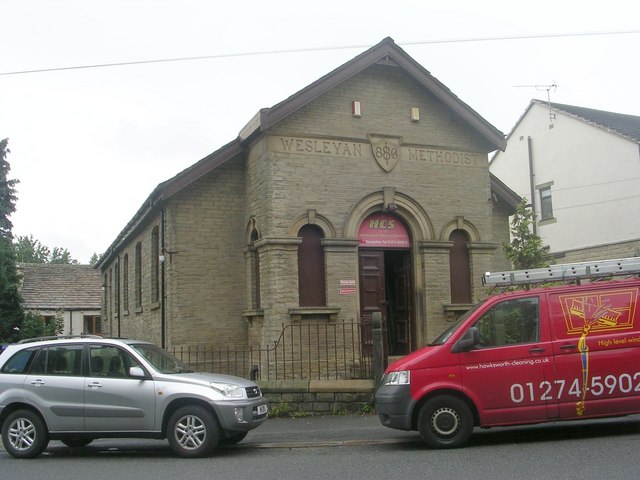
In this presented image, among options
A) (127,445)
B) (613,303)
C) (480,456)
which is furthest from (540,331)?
(127,445)

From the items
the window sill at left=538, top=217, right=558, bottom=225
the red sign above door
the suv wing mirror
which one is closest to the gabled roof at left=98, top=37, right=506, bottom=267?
the red sign above door

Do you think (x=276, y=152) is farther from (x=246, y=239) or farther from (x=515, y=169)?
(x=515, y=169)

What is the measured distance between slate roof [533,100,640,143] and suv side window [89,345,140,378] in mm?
22330

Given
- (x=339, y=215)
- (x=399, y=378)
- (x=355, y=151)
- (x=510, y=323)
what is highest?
(x=355, y=151)

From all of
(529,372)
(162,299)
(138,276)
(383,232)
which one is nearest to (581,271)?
(529,372)

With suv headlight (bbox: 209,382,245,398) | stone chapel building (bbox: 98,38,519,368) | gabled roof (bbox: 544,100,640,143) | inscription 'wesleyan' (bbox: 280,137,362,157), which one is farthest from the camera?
gabled roof (bbox: 544,100,640,143)

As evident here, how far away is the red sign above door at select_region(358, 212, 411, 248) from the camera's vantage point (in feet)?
52.4

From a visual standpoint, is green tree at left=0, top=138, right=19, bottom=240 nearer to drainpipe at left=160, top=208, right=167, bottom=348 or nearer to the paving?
drainpipe at left=160, top=208, right=167, bottom=348

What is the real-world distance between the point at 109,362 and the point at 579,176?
24143mm

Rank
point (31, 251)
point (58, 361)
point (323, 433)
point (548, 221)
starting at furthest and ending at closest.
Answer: point (31, 251), point (548, 221), point (323, 433), point (58, 361)

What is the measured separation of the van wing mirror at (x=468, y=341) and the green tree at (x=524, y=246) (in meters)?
6.04

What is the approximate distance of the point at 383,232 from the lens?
52.9 feet

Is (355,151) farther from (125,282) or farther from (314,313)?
(125,282)

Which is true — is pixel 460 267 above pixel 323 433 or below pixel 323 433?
above
